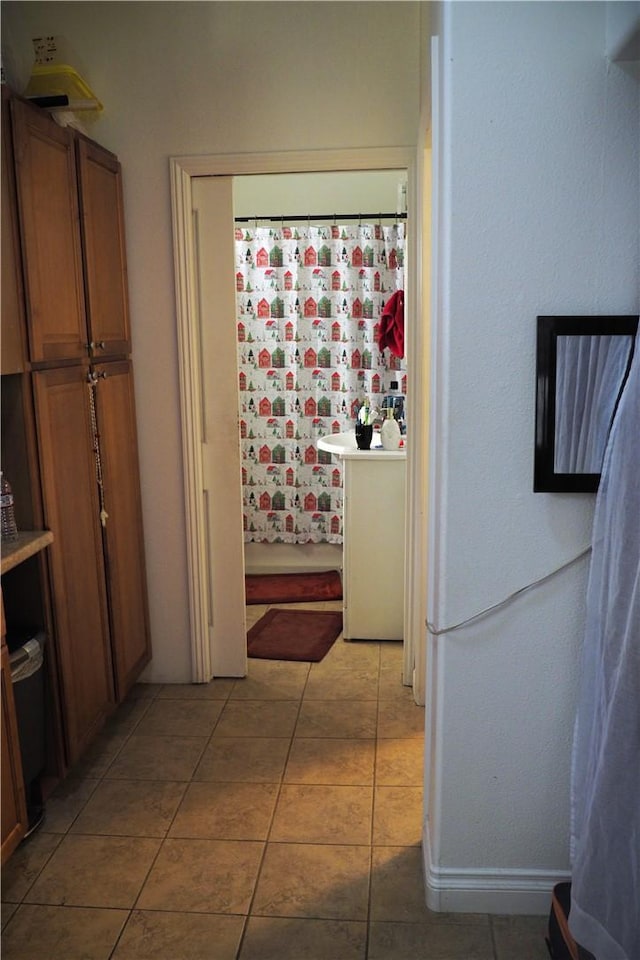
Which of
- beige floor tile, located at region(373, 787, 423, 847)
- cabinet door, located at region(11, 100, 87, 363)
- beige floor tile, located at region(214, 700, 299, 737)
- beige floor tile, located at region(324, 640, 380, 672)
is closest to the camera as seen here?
cabinet door, located at region(11, 100, 87, 363)

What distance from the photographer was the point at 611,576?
5.41 feet

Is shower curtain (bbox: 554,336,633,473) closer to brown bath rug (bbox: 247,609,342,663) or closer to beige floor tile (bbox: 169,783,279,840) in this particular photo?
beige floor tile (bbox: 169,783,279,840)

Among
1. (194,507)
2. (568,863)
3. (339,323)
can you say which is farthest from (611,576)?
(339,323)

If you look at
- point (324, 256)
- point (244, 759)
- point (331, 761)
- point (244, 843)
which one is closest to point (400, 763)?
point (331, 761)

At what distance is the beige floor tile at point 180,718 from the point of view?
9.74 feet

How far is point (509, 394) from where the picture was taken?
1796mm

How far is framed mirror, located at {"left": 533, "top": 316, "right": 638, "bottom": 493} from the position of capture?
5.66ft

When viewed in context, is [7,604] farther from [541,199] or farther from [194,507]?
[541,199]

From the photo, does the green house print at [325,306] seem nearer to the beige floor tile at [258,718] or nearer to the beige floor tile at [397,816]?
the beige floor tile at [258,718]

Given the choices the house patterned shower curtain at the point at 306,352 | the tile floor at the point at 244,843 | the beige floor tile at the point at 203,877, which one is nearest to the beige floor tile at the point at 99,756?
the tile floor at the point at 244,843

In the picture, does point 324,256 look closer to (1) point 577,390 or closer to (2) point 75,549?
(2) point 75,549

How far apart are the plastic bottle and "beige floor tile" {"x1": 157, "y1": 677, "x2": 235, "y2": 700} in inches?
49.3

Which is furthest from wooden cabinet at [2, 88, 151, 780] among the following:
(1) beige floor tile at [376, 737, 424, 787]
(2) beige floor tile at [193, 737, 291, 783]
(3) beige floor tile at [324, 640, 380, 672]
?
(1) beige floor tile at [376, 737, 424, 787]

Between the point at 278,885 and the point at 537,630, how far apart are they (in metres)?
0.96
